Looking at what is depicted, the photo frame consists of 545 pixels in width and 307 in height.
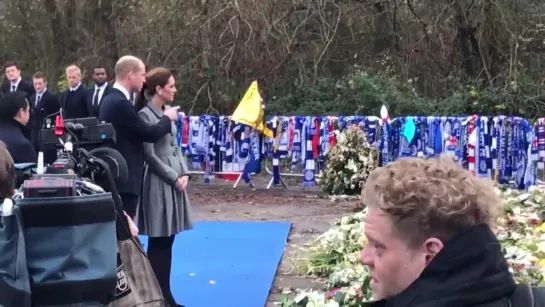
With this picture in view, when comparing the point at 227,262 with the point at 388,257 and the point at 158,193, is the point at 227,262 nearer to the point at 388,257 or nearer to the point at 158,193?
the point at 158,193

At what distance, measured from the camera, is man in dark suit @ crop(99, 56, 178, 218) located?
509 centimetres

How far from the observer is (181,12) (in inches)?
678

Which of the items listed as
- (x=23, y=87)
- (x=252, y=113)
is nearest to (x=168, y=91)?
(x=23, y=87)

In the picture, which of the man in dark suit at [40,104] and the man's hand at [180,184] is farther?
the man in dark suit at [40,104]

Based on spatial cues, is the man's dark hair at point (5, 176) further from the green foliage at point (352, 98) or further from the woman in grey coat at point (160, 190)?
the green foliage at point (352, 98)

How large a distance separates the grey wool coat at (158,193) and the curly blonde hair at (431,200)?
12.2 ft

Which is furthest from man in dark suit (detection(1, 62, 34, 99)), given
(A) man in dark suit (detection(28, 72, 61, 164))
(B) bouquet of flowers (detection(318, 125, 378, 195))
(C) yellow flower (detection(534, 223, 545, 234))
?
(C) yellow flower (detection(534, 223, 545, 234))

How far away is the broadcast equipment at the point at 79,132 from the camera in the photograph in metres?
3.87

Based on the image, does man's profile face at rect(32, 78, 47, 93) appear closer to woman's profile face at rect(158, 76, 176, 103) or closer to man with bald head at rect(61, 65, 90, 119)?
man with bald head at rect(61, 65, 90, 119)

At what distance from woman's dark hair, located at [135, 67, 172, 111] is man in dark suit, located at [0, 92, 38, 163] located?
80 cm

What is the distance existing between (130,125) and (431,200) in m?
3.63

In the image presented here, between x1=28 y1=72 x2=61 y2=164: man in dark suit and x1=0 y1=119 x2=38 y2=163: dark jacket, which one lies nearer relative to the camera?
x1=0 y1=119 x2=38 y2=163: dark jacket

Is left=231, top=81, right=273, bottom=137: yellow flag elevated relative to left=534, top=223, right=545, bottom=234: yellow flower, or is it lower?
elevated

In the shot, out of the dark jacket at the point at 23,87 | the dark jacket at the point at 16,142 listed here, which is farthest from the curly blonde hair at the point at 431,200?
the dark jacket at the point at 23,87
